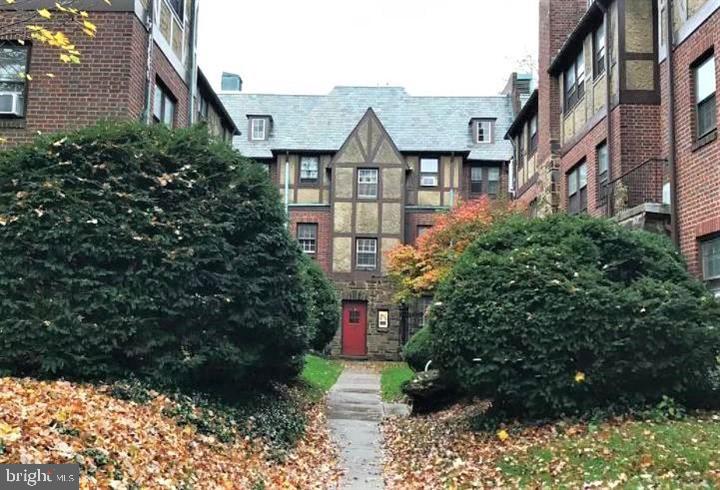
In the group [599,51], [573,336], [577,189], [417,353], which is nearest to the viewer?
[573,336]

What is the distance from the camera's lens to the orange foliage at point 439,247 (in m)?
22.7

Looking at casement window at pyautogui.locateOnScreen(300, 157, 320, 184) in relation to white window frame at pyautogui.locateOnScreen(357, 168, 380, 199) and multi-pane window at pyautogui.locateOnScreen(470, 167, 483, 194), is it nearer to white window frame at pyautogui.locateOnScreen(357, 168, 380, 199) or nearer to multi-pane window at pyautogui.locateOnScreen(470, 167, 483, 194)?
white window frame at pyautogui.locateOnScreen(357, 168, 380, 199)

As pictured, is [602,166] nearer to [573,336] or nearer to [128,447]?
[573,336]

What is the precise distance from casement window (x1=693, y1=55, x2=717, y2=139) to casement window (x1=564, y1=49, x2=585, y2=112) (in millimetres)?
5578

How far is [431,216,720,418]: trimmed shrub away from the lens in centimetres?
885

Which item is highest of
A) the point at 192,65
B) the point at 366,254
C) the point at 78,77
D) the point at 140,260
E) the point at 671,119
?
the point at 192,65

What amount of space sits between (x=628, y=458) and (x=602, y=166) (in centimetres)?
1132

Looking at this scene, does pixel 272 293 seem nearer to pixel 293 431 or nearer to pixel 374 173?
pixel 293 431

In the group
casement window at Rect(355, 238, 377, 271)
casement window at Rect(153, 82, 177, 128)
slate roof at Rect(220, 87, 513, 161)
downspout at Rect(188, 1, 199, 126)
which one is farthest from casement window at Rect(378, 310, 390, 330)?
casement window at Rect(153, 82, 177, 128)

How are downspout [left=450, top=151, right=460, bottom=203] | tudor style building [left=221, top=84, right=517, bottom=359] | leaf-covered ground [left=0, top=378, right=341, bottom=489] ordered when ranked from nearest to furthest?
leaf-covered ground [left=0, top=378, right=341, bottom=489]
tudor style building [left=221, top=84, right=517, bottom=359]
downspout [left=450, top=151, right=460, bottom=203]

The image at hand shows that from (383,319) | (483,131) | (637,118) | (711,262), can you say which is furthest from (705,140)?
(483,131)

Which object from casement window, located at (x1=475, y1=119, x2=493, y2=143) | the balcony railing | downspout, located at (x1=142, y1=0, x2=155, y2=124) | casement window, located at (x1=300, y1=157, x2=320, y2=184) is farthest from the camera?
casement window, located at (x1=475, y1=119, x2=493, y2=143)

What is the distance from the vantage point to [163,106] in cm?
1473

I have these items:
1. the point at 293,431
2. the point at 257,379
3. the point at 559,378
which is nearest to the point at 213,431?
the point at 293,431
